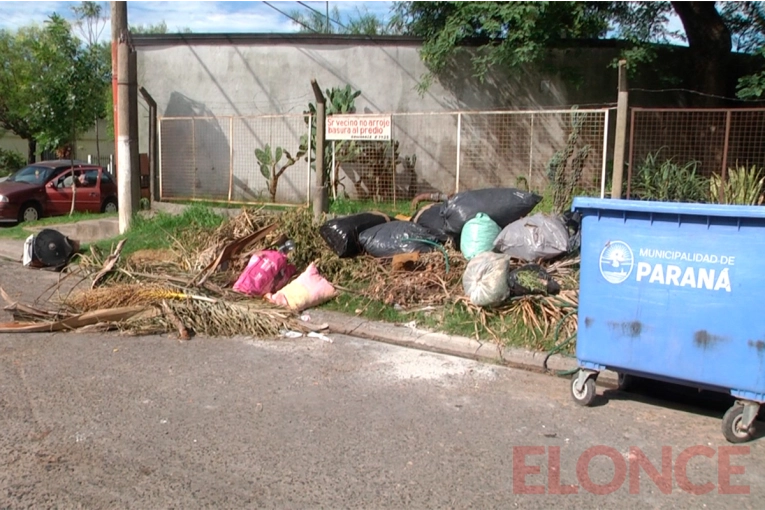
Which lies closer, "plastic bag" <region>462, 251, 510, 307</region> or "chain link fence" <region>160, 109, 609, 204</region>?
"plastic bag" <region>462, 251, 510, 307</region>

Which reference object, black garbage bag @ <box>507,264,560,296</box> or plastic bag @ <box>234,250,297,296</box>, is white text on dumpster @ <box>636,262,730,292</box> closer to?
black garbage bag @ <box>507,264,560,296</box>

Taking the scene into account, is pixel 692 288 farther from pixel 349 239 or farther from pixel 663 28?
pixel 663 28

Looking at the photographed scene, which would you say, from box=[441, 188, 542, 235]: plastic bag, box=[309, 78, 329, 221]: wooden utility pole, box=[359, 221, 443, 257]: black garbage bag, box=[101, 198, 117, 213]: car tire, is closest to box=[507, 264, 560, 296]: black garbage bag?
box=[441, 188, 542, 235]: plastic bag

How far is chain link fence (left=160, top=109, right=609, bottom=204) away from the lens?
44.8ft

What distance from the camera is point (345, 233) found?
8.54m

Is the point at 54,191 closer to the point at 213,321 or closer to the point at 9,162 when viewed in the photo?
the point at 213,321

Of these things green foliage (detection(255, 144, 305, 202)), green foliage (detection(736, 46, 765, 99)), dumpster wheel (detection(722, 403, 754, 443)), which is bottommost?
dumpster wheel (detection(722, 403, 754, 443))

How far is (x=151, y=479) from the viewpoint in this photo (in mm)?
3910

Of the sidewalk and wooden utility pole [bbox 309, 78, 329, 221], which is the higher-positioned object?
wooden utility pole [bbox 309, 78, 329, 221]

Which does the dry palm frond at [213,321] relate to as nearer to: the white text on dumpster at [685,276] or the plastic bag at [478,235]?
the plastic bag at [478,235]

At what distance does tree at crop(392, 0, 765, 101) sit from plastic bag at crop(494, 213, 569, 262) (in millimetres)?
6541

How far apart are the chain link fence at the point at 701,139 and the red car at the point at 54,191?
12.3 meters

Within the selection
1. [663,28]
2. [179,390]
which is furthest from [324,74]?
[179,390]

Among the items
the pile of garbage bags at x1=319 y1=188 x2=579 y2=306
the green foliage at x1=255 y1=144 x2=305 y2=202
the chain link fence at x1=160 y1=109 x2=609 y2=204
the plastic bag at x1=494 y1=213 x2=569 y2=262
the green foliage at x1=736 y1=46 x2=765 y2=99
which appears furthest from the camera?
the green foliage at x1=255 y1=144 x2=305 y2=202
